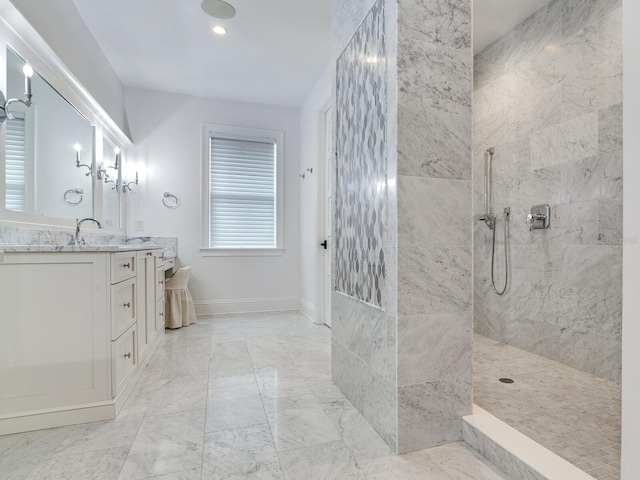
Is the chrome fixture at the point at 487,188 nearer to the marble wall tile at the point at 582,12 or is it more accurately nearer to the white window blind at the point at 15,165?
the marble wall tile at the point at 582,12

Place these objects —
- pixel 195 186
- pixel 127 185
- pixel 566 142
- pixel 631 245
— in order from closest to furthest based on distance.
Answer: pixel 631 245 < pixel 566 142 < pixel 127 185 < pixel 195 186

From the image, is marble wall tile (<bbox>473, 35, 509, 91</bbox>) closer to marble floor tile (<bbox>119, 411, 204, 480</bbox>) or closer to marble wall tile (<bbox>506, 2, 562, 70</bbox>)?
marble wall tile (<bbox>506, 2, 562, 70</bbox>)

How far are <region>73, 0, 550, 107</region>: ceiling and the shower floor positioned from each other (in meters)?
2.52

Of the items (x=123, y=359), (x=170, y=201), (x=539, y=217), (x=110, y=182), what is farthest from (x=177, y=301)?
(x=539, y=217)

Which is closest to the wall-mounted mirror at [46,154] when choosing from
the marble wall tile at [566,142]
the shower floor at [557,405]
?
the shower floor at [557,405]

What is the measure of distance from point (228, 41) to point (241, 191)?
5.51 feet

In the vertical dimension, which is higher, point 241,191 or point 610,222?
A: point 241,191

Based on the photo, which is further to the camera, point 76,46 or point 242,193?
point 242,193

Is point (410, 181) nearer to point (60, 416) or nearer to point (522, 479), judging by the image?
point (522, 479)

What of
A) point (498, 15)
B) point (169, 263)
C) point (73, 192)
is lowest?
point (169, 263)

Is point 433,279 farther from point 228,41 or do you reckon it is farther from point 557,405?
point 228,41

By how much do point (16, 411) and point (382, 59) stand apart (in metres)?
2.28

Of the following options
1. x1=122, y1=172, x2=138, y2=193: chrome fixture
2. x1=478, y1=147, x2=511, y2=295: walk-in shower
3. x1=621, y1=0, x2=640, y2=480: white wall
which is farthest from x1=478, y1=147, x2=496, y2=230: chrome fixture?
x1=122, y1=172, x2=138, y2=193: chrome fixture

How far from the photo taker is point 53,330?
1566mm
